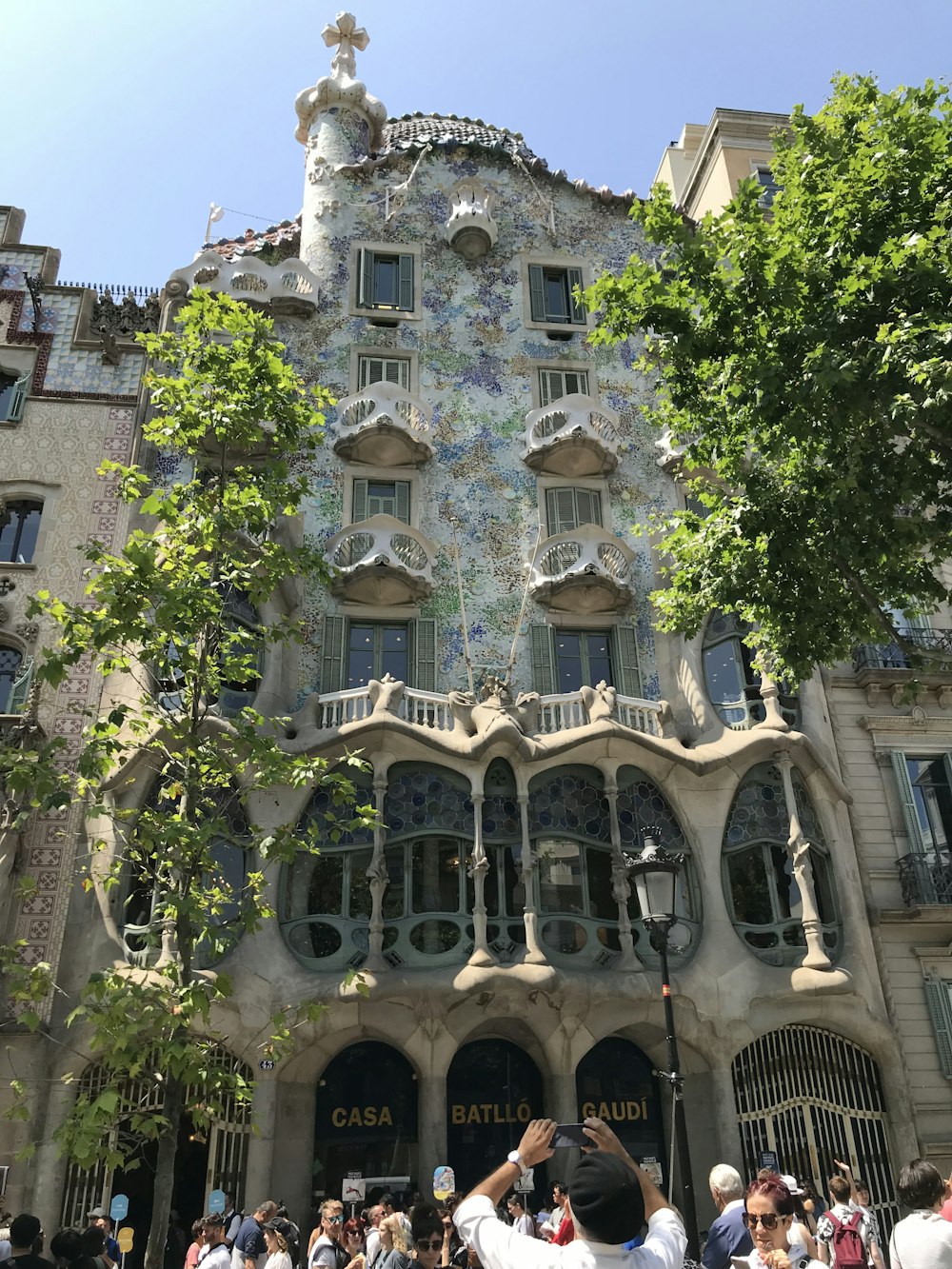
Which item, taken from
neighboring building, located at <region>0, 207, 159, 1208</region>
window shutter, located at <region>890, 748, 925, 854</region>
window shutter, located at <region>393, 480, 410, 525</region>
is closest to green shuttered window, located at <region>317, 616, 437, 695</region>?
window shutter, located at <region>393, 480, 410, 525</region>

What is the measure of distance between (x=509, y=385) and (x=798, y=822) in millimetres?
11002

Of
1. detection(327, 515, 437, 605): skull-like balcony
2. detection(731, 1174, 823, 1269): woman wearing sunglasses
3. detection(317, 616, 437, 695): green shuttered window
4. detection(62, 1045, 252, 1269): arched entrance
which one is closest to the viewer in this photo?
detection(731, 1174, 823, 1269): woman wearing sunglasses

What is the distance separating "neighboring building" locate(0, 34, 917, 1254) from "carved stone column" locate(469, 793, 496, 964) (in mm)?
43

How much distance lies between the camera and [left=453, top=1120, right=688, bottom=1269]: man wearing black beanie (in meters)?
3.14

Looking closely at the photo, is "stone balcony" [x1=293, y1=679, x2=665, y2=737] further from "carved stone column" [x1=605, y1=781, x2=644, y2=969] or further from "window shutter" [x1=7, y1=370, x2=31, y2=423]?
"window shutter" [x1=7, y1=370, x2=31, y2=423]

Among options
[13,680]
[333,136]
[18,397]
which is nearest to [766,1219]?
[13,680]

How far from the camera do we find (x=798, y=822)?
17.1 meters

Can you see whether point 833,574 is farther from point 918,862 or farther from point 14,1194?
point 14,1194

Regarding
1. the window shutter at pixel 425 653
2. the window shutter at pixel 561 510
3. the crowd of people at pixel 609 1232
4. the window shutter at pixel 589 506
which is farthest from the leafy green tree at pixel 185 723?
the window shutter at pixel 589 506

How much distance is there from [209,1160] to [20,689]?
8.13 m

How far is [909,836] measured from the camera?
741 inches

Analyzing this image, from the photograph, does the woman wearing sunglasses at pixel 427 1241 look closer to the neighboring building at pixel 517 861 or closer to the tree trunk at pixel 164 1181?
the tree trunk at pixel 164 1181

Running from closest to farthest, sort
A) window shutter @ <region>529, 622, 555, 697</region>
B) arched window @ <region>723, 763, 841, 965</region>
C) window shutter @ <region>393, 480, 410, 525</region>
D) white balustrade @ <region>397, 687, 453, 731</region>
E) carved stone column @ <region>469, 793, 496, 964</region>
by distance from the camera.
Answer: carved stone column @ <region>469, 793, 496, 964</region> < arched window @ <region>723, 763, 841, 965</region> < white balustrade @ <region>397, 687, 453, 731</region> < window shutter @ <region>529, 622, 555, 697</region> < window shutter @ <region>393, 480, 410, 525</region>

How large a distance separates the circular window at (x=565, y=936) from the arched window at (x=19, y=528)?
1145 centimetres
